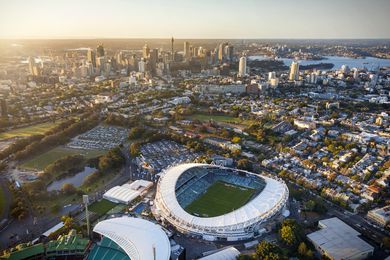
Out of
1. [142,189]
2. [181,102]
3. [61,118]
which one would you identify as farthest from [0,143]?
[181,102]

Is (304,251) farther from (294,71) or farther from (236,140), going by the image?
(294,71)

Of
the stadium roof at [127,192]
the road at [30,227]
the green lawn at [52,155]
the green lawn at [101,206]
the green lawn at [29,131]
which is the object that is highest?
the green lawn at [29,131]

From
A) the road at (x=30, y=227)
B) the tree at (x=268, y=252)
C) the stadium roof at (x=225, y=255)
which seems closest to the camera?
the tree at (x=268, y=252)

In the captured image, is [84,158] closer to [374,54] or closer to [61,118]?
[61,118]

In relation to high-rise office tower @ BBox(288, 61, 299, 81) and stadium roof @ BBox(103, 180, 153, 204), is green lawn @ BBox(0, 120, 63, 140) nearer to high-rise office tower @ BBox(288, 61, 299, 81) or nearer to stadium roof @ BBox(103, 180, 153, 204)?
stadium roof @ BBox(103, 180, 153, 204)

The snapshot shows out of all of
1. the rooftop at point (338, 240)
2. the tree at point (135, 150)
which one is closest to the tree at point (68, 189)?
the tree at point (135, 150)

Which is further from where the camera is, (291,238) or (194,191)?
(194,191)

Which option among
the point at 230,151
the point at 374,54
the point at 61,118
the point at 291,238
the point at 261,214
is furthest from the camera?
the point at 374,54

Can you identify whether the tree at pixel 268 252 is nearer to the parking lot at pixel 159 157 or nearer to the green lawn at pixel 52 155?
the parking lot at pixel 159 157
